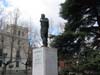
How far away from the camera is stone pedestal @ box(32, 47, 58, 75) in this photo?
11.6 metres

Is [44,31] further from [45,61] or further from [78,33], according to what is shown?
[78,33]

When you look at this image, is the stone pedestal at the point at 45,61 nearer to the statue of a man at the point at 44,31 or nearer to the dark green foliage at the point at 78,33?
the statue of a man at the point at 44,31

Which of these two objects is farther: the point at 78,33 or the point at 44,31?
the point at 78,33

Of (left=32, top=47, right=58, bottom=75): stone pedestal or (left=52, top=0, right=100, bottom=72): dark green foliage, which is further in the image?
(left=52, top=0, right=100, bottom=72): dark green foliage

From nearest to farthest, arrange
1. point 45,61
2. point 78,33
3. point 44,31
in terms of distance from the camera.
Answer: point 45,61
point 44,31
point 78,33

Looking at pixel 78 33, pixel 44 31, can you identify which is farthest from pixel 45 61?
pixel 78 33

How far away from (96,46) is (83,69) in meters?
2.87

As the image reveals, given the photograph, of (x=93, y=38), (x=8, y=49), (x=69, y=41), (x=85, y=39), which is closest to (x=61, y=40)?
(x=69, y=41)

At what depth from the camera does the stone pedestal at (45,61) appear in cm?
1159

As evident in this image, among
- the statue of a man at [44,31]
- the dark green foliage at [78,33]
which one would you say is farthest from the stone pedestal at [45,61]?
the dark green foliage at [78,33]

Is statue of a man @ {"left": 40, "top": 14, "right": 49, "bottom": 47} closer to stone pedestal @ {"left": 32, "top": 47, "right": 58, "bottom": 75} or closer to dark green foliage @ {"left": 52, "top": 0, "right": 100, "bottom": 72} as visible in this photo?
stone pedestal @ {"left": 32, "top": 47, "right": 58, "bottom": 75}

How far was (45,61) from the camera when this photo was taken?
38.1ft

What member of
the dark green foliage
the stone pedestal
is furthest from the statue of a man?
the dark green foliage

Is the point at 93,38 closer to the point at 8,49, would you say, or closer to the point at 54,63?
the point at 54,63
